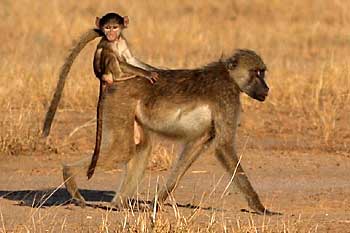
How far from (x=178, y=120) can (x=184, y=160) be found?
318mm

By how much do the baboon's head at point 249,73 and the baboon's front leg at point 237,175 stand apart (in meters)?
0.59

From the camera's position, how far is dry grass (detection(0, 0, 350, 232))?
1289 centimetres

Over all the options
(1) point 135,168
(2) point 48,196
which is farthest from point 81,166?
(2) point 48,196

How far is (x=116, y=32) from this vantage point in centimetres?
892

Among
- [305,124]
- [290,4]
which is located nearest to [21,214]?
[305,124]

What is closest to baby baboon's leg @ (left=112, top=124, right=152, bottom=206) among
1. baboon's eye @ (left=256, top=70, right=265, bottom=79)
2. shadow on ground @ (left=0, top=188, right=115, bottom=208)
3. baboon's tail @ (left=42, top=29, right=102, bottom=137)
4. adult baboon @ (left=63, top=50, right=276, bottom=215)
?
adult baboon @ (left=63, top=50, right=276, bottom=215)

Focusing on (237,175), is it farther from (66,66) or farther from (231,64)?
(66,66)

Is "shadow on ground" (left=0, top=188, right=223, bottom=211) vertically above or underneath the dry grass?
underneath

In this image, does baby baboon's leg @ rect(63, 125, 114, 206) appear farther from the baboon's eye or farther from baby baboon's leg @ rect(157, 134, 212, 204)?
the baboon's eye

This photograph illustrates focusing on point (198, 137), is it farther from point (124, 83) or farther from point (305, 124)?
point (305, 124)

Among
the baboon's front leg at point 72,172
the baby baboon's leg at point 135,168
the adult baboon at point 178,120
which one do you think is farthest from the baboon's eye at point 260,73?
the baboon's front leg at point 72,172

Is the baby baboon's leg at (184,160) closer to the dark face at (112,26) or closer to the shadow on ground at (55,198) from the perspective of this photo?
the shadow on ground at (55,198)

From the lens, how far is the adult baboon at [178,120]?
8898 mm

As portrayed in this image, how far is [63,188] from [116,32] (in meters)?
2.00
